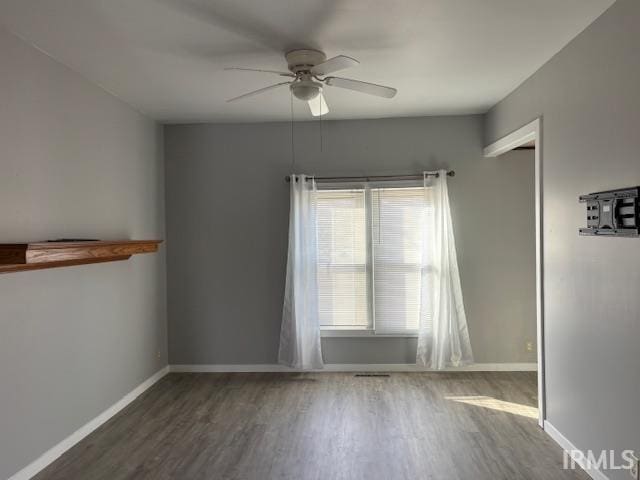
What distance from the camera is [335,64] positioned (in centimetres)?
272

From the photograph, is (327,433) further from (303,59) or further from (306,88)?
(303,59)

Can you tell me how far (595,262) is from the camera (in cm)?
270

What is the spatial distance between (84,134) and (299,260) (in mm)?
2247

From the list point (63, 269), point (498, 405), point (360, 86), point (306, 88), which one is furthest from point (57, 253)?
point (498, 405)

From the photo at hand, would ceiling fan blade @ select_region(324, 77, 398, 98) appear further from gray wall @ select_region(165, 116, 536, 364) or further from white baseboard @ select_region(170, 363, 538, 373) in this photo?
white baseboard @ select_region(170, 363, 538, 373)

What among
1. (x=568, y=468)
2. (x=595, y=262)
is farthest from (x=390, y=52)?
(x=568, y=468)

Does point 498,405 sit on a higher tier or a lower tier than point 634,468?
lower

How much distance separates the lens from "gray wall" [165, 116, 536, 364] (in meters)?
4.86

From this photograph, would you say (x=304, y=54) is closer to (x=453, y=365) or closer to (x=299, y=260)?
(x=299, y=260)

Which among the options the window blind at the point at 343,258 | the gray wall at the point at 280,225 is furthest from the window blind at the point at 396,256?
the gray wall at the point at 280,225

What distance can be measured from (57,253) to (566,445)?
3411 mm

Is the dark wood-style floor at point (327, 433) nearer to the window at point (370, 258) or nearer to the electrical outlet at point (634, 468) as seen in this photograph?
the electrical outlet at point (634, 468)

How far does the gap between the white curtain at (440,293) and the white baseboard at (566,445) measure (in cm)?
133

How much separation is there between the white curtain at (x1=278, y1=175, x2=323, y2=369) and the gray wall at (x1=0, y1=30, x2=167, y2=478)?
141 centimetres
